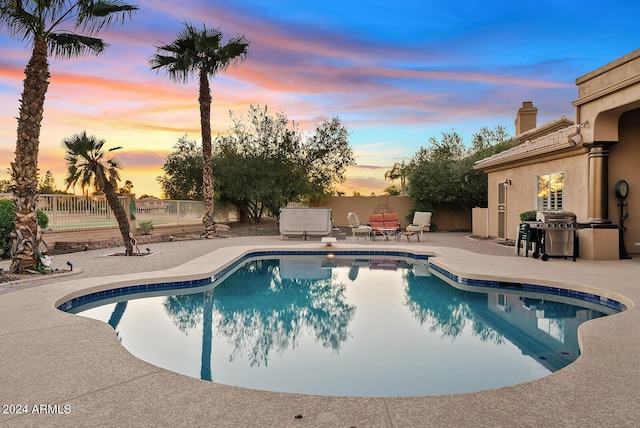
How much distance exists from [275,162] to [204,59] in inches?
236

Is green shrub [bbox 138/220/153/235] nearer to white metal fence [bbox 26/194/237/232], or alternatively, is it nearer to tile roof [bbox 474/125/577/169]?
white metal fence [bbox 26/194/237/232]

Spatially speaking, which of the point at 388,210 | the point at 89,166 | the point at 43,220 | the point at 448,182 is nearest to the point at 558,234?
the point at 448,182

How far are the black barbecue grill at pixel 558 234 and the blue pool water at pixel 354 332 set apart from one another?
9.75ft

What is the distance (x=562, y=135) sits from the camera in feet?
37.5

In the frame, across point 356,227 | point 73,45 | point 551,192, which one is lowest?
point 356,227

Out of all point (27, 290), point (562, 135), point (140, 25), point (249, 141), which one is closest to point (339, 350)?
point (27, 290)

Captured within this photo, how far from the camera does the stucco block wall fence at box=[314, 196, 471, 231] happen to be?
2083cm

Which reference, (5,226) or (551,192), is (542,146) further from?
(5,226)

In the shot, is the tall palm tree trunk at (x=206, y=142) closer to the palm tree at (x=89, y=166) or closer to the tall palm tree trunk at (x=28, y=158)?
the palm tree at (x=89, y=166)

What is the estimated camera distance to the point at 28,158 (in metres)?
8.05

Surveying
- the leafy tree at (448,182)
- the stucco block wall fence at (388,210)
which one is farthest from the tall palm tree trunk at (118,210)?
the leafy tree at (448,182)

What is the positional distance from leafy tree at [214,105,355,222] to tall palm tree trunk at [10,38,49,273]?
11.6m

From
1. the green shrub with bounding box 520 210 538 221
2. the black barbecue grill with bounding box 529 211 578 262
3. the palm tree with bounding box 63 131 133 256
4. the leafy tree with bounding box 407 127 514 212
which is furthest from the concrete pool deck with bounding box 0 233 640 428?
the leafy tree with bounding box 407 127 514 212

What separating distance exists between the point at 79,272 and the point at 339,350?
5.87 meters
